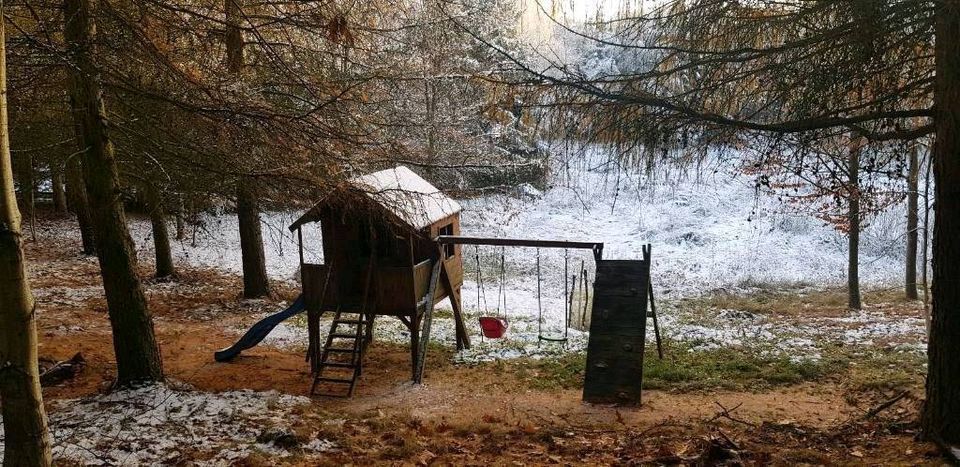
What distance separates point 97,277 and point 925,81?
54.1 ft

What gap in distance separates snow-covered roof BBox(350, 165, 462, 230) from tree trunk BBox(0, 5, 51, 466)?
3.38 m

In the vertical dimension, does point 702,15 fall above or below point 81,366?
above

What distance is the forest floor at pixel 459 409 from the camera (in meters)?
5.18

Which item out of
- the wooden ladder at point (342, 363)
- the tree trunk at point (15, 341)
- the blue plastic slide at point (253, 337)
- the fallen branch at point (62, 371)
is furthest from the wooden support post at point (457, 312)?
the tree trunk at point (15, 341)

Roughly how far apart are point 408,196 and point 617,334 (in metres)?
3.66

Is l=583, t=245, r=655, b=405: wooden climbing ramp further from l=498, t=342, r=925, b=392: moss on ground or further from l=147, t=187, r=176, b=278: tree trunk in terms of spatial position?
l=147, t=187, r=176, b=278: tree trunk

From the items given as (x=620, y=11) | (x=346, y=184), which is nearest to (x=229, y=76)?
(x=346, y=184)

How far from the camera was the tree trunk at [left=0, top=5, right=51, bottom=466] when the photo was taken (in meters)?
2.74

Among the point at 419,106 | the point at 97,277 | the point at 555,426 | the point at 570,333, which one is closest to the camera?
the point at 555,426

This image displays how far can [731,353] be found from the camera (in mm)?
10555

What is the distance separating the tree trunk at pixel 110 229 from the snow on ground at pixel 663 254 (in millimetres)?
4877

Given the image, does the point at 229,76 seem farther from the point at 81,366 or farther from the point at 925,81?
the point at 925,81

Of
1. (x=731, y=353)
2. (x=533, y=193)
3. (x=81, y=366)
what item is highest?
(x=533, y=193)

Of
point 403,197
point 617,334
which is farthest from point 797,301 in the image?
point 403,197
